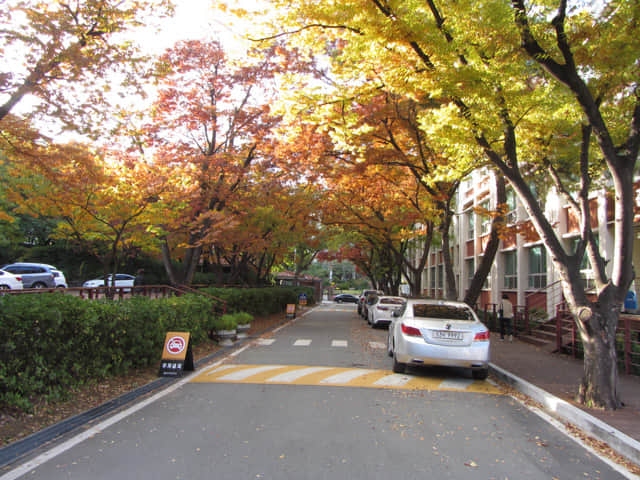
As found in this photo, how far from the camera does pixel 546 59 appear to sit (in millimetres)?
7055

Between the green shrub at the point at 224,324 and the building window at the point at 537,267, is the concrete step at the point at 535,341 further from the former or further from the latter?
the green shrub at the point at 224,324

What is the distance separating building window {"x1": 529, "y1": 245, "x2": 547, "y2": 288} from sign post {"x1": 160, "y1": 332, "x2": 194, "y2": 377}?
55.3 feet

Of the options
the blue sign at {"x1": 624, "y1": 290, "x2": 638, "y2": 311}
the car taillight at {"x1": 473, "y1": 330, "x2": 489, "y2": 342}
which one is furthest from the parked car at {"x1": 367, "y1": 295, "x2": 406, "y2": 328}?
the car taillight at {"x1": 473, "y1": 330, "x2": 489, "y2": 342}

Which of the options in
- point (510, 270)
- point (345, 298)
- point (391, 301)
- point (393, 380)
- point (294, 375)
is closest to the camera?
point (393, 380)

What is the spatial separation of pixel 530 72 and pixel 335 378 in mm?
6788

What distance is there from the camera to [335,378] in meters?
9.09

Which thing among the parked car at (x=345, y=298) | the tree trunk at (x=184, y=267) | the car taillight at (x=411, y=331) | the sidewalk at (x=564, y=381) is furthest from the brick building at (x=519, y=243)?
the parked car at (x=345, y=298)

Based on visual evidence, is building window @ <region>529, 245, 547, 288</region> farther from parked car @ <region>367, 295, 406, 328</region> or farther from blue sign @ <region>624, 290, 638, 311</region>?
blue sign @ <region>624, 290, 638, 311</region>

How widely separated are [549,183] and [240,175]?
35.1ft

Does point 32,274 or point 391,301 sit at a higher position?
point 32,274

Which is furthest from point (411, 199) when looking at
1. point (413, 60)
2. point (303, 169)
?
point (413, 60)

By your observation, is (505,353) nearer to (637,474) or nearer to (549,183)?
(549,183)

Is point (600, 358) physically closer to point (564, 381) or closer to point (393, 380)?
point (564, 381)

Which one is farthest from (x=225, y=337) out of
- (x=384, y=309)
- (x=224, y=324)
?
(x=384, y=309)
